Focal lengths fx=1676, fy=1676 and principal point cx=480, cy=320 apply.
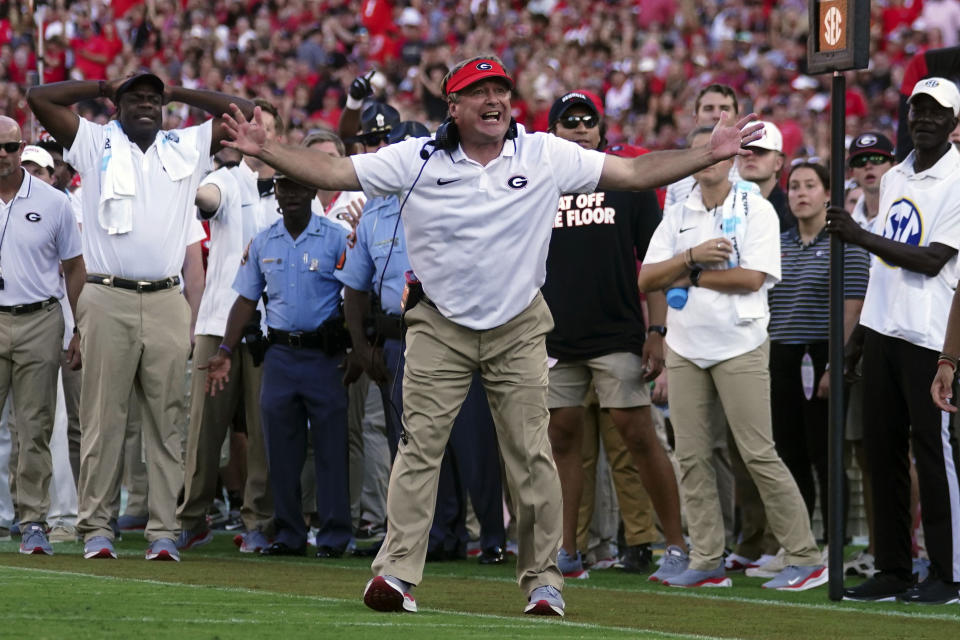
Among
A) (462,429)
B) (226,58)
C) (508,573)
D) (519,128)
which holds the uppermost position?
(226,58)

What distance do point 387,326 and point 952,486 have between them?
137 inches

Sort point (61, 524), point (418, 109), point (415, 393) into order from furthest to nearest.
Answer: point (418, 109)
point (61, 524)
point (415, 393)

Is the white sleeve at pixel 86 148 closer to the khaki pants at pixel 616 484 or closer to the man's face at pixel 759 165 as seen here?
the khaki pants at pixel 616 484

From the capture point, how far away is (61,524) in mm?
10836

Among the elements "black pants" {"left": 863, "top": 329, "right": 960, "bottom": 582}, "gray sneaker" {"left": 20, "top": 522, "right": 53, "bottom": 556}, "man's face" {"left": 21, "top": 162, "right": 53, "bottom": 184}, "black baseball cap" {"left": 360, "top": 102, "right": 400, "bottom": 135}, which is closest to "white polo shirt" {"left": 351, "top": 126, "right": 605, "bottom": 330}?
"black pants" {"left": 863, "top": 329, "right": 960, "bottom": 582}

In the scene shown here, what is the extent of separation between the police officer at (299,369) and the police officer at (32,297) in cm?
98

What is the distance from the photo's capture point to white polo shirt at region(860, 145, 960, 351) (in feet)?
25.9

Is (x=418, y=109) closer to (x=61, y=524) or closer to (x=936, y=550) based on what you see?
(x=61, y=524)

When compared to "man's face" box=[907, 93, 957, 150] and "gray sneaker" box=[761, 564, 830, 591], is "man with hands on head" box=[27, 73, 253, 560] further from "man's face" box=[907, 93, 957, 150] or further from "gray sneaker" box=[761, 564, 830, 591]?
"man's face" box=[907, 93, 957, 150]

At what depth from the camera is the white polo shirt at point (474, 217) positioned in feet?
22.3

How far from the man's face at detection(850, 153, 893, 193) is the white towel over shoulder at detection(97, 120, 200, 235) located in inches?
160

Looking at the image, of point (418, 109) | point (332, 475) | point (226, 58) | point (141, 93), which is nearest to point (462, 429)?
point (332, 475)

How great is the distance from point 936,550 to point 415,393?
268 centimetres

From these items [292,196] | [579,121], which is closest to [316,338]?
[292,196]
